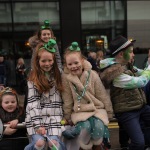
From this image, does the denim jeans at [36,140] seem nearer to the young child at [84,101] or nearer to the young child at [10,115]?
the young child at [84,101]

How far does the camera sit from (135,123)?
11.4 ft

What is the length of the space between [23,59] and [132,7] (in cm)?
515

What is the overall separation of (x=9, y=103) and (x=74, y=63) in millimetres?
973

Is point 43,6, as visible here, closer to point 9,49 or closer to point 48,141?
point 9,49

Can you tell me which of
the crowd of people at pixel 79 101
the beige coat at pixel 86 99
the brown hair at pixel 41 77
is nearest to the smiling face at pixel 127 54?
the crowd of people at pixel 79 101

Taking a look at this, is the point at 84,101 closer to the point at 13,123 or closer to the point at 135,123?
the point at 135,123

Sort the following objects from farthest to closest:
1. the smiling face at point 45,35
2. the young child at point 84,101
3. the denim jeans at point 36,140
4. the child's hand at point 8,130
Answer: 1. the smiling face at point 45,35
2. the child's hand at point 8,130
3. the young child at point 84,101
4. the denim jeans at point 36,140

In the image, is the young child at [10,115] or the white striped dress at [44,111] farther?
the young child at [10,115]

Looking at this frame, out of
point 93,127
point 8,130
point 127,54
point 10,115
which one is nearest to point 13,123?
point 8,130

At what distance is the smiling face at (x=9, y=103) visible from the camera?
12.1 feet

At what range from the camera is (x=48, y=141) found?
10.3 ft

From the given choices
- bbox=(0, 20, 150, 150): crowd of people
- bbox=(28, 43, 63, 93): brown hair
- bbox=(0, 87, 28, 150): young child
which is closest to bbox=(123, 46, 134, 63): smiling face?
bbox=(0, 20, 150, 150): crowd of people

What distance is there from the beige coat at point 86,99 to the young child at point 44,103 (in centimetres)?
8

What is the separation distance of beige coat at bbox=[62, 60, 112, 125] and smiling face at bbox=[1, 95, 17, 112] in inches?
28.7
